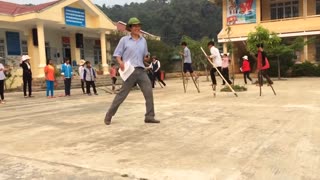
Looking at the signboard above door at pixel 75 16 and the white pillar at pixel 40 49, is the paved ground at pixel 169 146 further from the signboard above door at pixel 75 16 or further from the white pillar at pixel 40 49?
the signboard above door at pixel 75 16

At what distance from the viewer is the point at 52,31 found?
89.9 ft

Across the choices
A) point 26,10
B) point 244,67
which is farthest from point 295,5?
point 26,10

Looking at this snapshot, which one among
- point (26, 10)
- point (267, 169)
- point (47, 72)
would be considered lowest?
point (267, 169)

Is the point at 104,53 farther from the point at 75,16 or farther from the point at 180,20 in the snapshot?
the point at 180,20

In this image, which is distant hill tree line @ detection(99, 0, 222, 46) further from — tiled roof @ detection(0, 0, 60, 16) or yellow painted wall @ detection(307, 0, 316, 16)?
tiled roof @ detection(0, 0, 60, 16)

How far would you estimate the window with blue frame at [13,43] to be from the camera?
77.9ft

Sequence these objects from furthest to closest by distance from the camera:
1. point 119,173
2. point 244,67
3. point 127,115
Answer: point 244,67, point 127,115, point 119,173

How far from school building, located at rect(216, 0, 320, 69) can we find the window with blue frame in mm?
14025

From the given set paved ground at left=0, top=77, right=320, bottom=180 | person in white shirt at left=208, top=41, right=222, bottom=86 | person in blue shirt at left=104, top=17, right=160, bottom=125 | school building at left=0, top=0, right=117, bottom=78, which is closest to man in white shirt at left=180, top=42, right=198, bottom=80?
person in white shirt at left=208, top=41, right=222, bottom=86

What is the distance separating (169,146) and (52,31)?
24483 millimetres

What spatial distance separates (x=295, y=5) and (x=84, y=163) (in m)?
28.2

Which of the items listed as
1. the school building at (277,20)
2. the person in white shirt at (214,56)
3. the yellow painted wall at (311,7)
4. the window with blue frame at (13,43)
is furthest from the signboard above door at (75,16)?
the yellow painted wall at (311,7)

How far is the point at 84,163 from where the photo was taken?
4.02 m

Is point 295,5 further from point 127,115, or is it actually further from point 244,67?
point 127,115
